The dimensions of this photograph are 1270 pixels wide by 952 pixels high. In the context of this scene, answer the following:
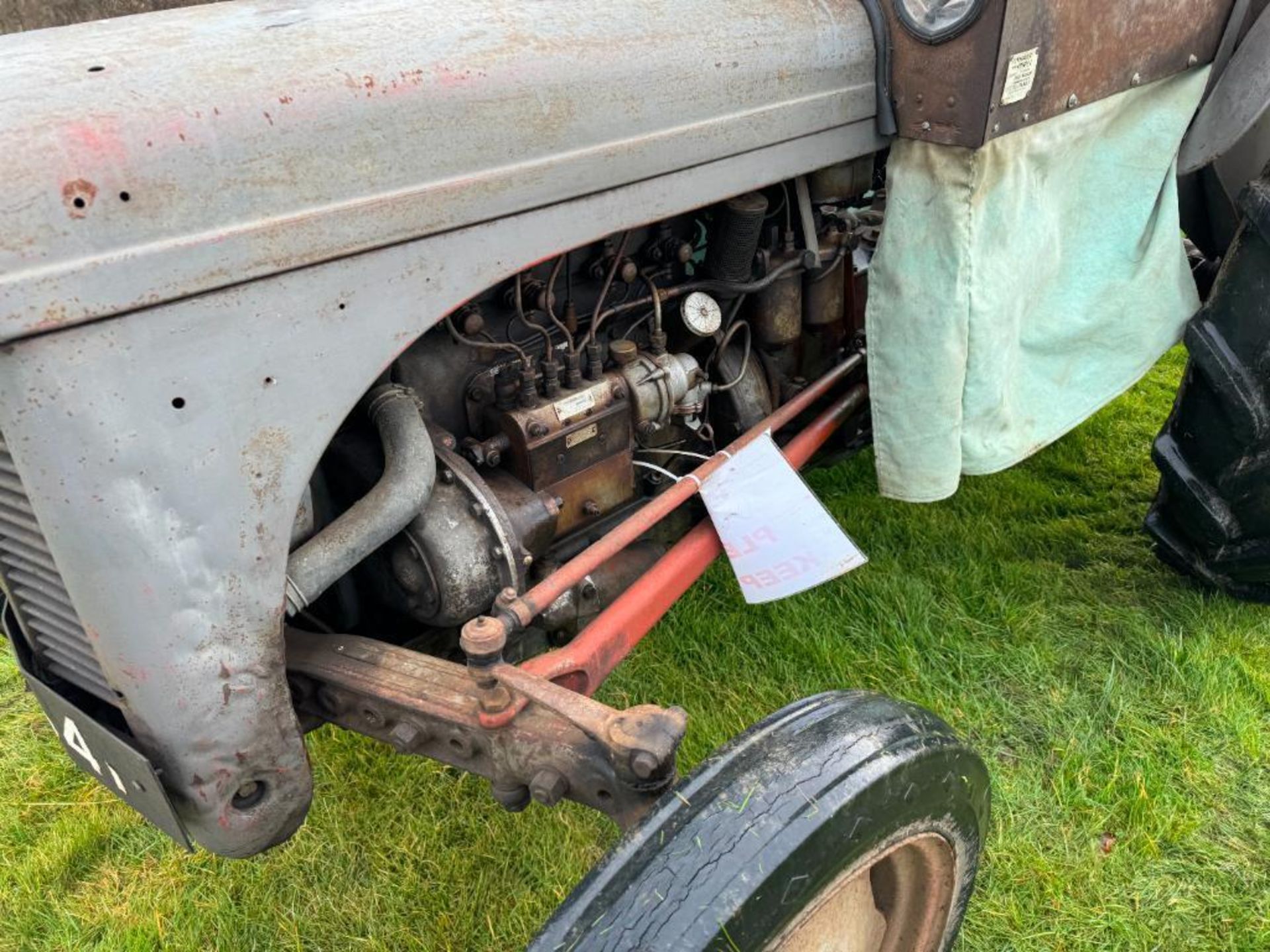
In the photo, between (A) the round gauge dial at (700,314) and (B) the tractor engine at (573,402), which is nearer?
(B) the tractor engine at (573,402)

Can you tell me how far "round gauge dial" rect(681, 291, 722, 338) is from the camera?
1.80m

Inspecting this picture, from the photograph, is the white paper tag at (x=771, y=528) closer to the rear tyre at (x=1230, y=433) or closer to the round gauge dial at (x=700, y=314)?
the round gauge dial at (x=700, y=314)

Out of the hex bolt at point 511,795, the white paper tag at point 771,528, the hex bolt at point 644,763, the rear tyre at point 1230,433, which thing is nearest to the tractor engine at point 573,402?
the white paper tag at point 771,528

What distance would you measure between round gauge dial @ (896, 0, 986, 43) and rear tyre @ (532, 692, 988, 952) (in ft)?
3.15

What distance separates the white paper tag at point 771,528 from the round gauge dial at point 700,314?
23cm

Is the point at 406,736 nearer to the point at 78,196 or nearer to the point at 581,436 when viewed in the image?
the point at 581,436

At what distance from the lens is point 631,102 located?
1335mm

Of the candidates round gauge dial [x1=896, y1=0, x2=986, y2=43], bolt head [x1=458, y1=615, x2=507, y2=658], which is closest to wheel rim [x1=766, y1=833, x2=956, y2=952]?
bolt head [x1=458, y1=615, x2=507, y2=658]

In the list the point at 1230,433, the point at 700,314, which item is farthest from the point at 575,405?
the point at 1230,433

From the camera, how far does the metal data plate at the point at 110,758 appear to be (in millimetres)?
1199

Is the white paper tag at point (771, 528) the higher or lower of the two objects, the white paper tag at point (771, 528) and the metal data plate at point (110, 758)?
the lower

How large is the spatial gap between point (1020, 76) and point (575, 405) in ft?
2.73

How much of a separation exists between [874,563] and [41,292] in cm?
207

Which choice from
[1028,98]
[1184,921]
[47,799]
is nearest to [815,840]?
[1184,921]
